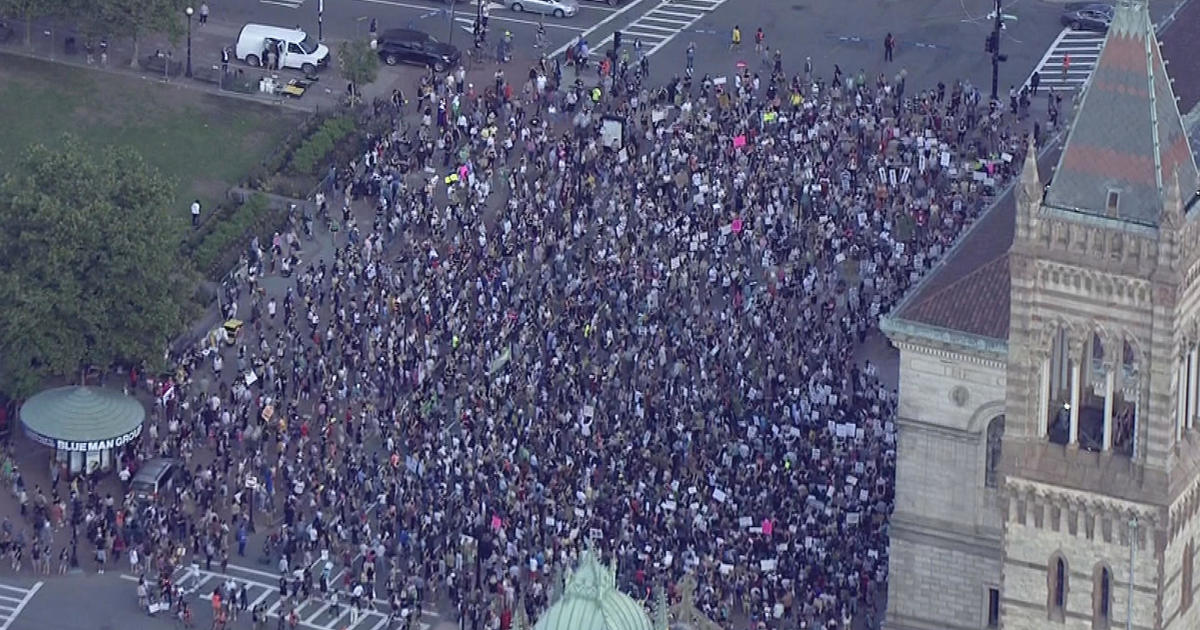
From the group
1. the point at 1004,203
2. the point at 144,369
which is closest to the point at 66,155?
the point at 144,369

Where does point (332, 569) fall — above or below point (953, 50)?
below

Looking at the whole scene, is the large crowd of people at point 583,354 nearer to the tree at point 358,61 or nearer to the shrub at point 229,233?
the tree at point 358,61

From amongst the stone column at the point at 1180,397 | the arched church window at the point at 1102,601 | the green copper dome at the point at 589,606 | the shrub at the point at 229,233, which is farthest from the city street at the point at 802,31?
the green copper dome at the point at 589,606

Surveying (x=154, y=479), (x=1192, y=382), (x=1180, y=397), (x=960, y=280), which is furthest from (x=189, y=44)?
(x=1180, y=397)

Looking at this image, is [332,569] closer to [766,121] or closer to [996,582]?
[996,582]

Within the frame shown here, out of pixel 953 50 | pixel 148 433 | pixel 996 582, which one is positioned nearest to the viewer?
pixel 996 582

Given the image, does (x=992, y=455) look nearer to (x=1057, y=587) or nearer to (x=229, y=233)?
(x=1057, y=587)

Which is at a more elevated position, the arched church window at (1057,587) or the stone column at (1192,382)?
the stone column at (1192,382)
